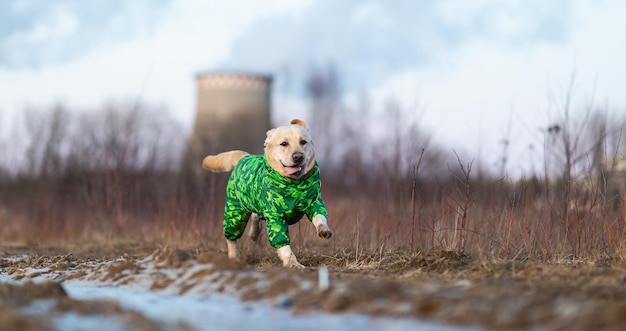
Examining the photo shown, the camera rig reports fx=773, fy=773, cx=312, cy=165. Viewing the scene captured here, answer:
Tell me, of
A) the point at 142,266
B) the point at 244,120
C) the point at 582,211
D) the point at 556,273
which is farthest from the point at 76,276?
the point at 244,120

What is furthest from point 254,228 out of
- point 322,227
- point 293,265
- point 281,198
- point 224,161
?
point 322,227

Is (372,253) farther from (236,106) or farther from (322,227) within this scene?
(236,106)

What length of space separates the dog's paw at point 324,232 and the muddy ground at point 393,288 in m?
0.27

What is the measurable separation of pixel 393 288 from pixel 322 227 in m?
2.00

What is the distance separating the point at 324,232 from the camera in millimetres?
5852

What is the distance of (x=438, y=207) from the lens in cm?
801

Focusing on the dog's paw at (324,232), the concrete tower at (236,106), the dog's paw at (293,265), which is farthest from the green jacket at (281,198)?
the concrete tower at (236,106)

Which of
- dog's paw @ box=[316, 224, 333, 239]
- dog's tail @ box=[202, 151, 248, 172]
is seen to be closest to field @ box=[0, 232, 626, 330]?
dog's paw @ box=[316, 224, 333, 239]

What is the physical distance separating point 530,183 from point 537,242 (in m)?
1.11

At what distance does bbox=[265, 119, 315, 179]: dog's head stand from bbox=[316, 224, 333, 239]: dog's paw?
0.52m

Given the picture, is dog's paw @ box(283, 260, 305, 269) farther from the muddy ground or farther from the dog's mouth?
the dog's mouth

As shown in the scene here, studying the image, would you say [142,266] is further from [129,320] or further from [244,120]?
[244,120]

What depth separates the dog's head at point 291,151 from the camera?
20.2ft

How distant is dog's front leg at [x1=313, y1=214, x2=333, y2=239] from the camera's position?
582cm
